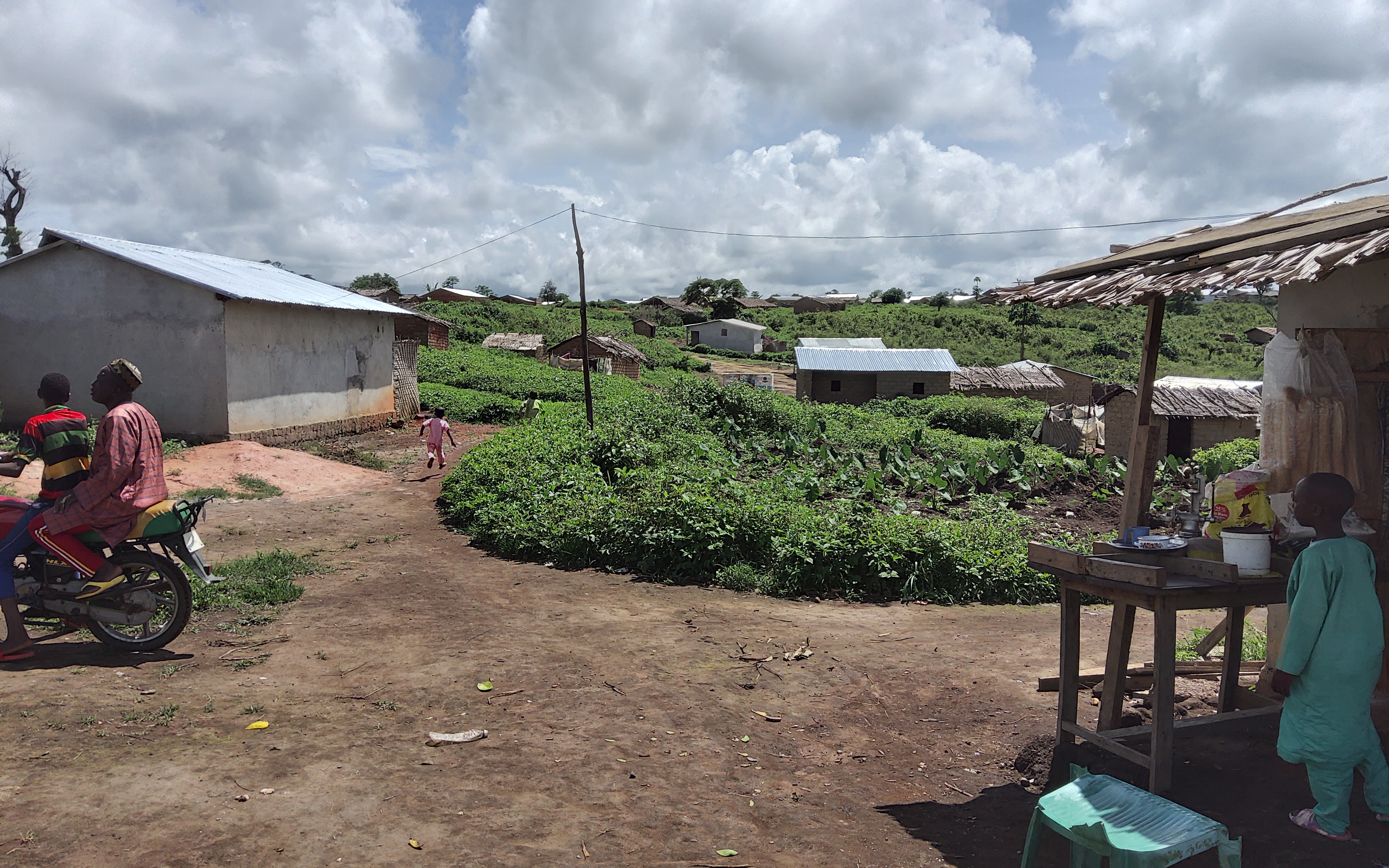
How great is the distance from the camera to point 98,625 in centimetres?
566

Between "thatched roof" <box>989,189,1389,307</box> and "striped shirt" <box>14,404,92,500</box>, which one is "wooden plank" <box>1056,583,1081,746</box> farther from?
"striped shirt" <box>14,404,92,500</box>

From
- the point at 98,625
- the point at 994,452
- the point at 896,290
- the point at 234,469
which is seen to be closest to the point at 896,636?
the point at 98,625

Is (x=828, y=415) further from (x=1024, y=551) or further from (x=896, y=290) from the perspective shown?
(x=896, y=290)

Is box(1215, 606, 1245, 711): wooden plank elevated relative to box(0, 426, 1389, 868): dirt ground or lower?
elevated

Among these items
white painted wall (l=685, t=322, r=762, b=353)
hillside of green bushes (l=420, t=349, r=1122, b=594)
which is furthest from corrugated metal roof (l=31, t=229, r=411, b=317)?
white painted wall (l=685, t=322, r=762, b=353)

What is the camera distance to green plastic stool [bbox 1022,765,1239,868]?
288cm

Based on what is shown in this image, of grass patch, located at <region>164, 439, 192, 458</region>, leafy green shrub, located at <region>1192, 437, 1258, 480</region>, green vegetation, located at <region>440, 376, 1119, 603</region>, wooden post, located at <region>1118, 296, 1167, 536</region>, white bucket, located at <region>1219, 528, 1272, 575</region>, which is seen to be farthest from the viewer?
leafy green shrub, located at <region>1192, 437, 1258, 480</region>

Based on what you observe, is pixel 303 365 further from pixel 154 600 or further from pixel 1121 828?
pixel 1121 828

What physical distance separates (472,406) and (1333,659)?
2384cm

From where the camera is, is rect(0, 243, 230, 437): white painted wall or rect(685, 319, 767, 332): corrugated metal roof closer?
rect(0, 243, 230, 437): white painted wall

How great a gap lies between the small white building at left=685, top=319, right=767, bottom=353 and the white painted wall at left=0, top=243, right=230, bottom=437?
49017 millimetres

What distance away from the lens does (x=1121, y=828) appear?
9.99ft

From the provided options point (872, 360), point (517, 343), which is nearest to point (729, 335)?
point (517, 343)

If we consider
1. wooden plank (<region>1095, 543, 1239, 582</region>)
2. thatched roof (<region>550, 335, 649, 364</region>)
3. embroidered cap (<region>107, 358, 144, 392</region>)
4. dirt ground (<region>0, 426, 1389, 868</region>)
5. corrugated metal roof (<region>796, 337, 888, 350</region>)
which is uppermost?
corrugated metal roof (<region>796, 337, 888, 350</region>)
